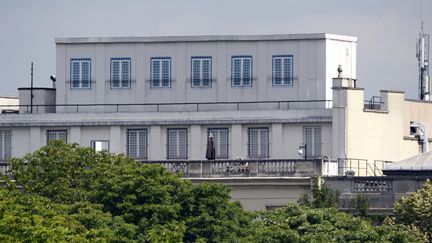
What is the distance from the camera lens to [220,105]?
14988 centimetres

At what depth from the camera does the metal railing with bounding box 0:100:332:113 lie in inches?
5871

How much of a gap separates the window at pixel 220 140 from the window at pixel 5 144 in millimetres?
9804

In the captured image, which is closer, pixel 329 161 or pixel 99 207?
pixel 99 207

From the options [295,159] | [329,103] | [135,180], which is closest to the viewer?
[135,180]

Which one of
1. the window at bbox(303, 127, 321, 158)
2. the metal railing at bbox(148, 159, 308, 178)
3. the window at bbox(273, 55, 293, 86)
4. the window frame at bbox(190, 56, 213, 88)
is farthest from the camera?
the window frame at bbox(190, 56, 213, 88)

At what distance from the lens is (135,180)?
398ft

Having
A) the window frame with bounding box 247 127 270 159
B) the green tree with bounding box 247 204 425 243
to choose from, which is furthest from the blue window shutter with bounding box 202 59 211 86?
the green tree with bounding box 247 204 425 243

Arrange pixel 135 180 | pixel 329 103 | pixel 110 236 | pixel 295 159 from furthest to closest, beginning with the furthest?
pixel 329 103
pixel 295 159
pixel 135 180
pixel 110 236

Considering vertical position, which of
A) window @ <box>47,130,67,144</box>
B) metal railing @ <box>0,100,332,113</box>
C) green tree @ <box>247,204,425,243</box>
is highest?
metal railing @ <box>0,100,332,113</box>

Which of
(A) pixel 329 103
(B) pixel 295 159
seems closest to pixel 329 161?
(B) pixel 295 159

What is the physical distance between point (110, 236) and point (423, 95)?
4785cm

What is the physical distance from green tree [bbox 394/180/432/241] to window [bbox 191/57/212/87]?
26.3 meters

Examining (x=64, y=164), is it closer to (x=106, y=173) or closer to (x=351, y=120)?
(x=106, y=173)

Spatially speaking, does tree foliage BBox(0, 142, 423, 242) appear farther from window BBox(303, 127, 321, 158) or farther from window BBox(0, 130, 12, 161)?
window BBox(0, 130, 12, 161)
